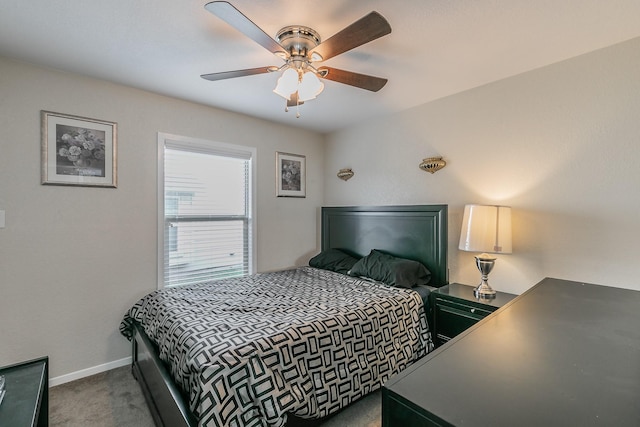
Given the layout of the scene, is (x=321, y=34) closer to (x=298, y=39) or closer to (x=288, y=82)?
(x=298, y=39)

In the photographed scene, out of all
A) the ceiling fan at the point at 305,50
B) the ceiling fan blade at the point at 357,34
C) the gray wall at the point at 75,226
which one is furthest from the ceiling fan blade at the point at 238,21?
the gray wall at the point at 75,226

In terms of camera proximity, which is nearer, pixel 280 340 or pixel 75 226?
pixel 280 340

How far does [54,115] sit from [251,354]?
93.6 inches

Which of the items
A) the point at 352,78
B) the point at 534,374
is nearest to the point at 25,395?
the point at 534,374

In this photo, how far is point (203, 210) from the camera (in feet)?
9.71

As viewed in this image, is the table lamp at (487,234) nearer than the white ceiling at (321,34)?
No

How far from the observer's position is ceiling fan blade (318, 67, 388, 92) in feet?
5.73

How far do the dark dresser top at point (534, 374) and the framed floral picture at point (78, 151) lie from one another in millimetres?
2721

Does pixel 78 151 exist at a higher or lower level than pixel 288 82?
lower

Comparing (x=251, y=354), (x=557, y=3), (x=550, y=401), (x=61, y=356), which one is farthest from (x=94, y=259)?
(x=557, y=3)

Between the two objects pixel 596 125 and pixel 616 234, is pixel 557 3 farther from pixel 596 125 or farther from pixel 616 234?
pixel 616 234

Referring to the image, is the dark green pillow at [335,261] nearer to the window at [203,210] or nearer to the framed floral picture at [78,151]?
the window at [203,210]

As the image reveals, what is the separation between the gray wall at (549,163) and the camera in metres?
1.83

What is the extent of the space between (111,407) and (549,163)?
11.8 feet
